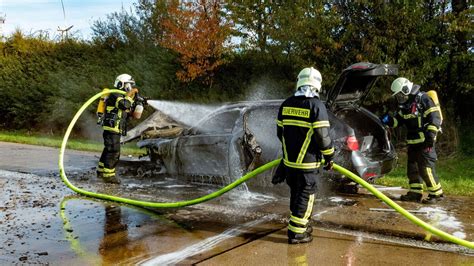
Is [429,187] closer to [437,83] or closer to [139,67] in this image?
[437,83]

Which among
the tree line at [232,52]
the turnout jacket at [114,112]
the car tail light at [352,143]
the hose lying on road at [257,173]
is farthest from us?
the tree line at [232,52]

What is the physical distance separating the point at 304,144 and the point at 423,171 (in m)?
2.72

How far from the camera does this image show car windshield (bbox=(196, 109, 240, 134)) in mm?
7777

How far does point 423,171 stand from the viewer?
6715mm

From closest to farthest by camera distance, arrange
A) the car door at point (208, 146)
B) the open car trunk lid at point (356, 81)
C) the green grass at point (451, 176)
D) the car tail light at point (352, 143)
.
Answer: the open car trunk lid at point (356, 81), the car tail light at point (352, 143), the car door at point (208, 146), the green grass at point (451, 176)

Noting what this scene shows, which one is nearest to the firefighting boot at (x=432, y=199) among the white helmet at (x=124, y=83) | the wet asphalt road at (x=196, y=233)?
the wet asphalt road at (x=196, y=233)

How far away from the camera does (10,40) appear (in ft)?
76.9

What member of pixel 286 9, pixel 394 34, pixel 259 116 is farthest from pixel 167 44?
pixel 259 116

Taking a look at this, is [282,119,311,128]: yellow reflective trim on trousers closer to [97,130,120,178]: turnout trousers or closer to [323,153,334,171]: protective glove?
[323,153,334,171]: protective glove

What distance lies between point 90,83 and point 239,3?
25.1 ft

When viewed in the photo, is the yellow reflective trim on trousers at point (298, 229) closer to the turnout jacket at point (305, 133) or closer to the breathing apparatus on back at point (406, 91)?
the turnout jacket at point (305, 133)

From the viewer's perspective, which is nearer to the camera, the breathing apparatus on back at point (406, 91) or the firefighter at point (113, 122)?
the breathing apparatus on back at point (406, 91)

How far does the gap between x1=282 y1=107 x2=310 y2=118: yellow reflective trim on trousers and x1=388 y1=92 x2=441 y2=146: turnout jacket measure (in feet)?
8.61

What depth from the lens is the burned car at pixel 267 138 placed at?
20.6 feet
